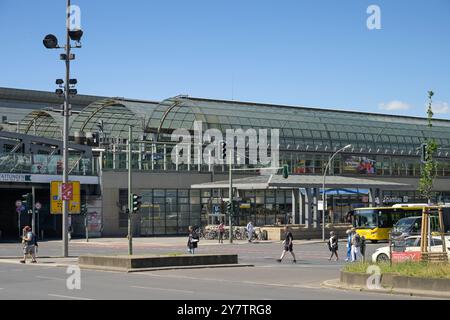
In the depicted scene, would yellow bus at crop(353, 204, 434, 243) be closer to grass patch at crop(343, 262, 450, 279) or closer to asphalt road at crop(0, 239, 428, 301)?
asphalt road at crop(0, 239, 428, 301)

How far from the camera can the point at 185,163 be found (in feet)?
267

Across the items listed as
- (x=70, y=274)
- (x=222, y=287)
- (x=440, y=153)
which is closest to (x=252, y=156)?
(x=440, y=153)

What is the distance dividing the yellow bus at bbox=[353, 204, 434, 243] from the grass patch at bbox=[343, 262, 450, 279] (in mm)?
39705

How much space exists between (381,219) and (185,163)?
2420cm

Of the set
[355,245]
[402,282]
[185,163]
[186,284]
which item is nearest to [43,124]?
[185,163]

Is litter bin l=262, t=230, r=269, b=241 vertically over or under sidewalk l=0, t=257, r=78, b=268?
under

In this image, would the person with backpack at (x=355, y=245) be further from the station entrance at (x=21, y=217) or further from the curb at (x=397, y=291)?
the station entrance at (x=21, y=217)

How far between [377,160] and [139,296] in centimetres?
7531

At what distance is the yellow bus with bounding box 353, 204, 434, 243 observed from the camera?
63875mm

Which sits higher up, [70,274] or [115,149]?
[115,149]

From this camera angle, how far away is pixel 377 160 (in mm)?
93188

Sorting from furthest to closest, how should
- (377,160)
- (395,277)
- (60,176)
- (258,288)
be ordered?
1. (377,160)
2. (60,176)
3. (258,288)
4. (395,277)

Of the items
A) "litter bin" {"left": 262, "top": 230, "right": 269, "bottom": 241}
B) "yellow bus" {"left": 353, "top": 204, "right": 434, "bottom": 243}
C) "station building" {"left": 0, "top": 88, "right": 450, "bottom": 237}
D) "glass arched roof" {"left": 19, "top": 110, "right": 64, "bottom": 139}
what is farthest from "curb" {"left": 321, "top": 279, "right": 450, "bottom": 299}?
"glass arched roof" {"left": 19, "top": 110, "right": 64, "bottom": 139}

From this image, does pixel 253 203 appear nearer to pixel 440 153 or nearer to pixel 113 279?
pixel 440 153
